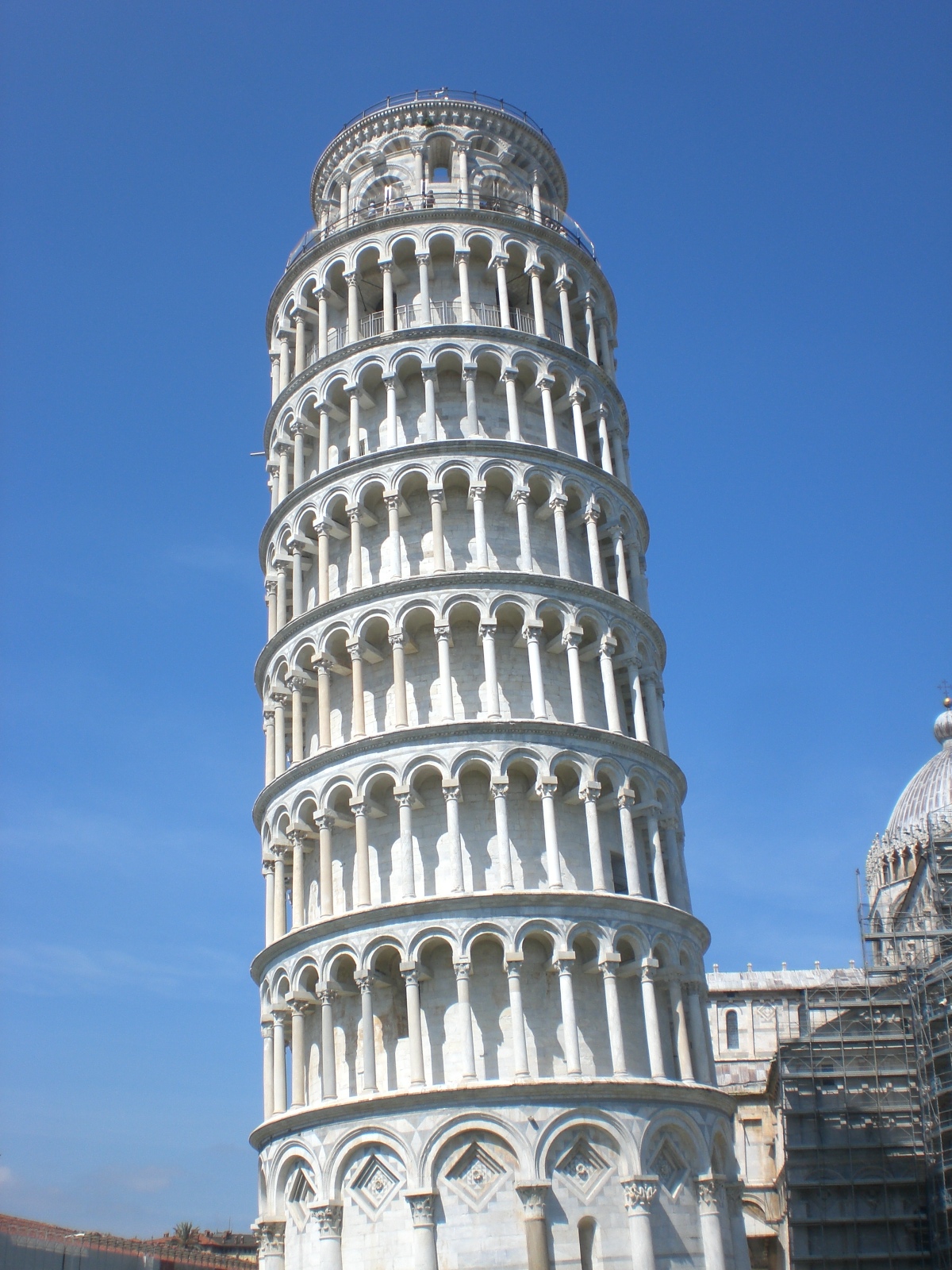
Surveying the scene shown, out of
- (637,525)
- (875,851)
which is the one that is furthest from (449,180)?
(875,851)

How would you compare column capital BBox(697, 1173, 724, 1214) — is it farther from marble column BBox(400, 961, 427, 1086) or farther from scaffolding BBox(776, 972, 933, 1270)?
scaffolding BBox(776, 972, 933, 1270)

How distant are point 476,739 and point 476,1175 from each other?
31.4 ft

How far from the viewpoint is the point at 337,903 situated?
3309cm

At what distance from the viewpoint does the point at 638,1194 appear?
28.4 metres

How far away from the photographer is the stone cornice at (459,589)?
34094mm

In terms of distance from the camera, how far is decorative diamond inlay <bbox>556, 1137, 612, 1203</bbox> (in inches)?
1120

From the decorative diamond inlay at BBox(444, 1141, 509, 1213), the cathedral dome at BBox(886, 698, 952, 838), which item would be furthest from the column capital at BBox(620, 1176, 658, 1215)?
the cathedral dome at BBox(886, 698, 952, 838)

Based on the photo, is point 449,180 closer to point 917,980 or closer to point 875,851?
point 917,980

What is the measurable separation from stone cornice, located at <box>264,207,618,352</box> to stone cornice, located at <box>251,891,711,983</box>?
16178 mm

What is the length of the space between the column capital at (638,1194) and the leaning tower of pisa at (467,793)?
0.09m

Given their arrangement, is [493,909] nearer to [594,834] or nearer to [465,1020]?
[465,1020]

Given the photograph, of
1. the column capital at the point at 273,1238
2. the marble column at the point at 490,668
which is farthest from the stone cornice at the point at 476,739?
the column capital at the point at 273,1238

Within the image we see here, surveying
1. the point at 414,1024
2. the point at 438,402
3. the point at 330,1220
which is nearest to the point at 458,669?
the point at 438,402

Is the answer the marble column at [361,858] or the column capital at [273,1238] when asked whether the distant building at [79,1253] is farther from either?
the marble column at [361,858]
